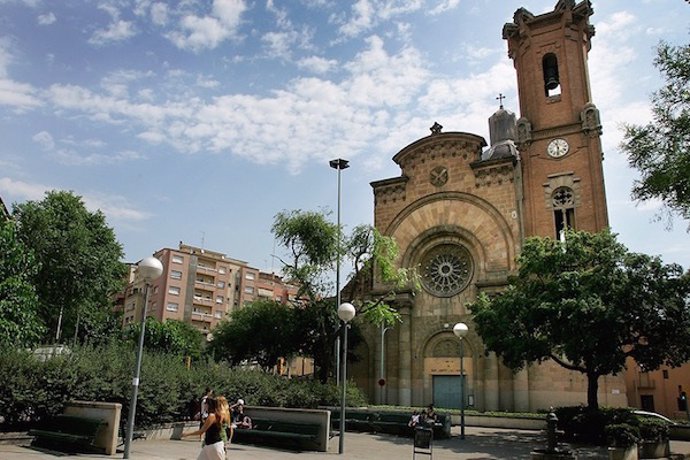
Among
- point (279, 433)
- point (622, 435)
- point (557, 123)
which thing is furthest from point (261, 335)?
point (622, 435)

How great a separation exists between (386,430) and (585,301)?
8.83 metres

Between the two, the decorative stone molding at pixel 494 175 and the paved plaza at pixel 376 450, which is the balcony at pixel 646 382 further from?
the paved plaza at pixel 376 450

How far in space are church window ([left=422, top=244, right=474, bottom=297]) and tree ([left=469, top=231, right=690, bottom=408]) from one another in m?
11.3

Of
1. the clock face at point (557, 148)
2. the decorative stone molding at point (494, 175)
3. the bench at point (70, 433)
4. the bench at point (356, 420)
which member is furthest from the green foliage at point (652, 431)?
the clock face at point (557, 148)

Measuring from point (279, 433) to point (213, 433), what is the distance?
7630mm

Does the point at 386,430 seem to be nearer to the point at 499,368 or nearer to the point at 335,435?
the point at 335,435

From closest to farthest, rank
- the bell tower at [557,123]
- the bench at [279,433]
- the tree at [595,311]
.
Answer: the bench at [279,433] → the tree at [595,311] → the bell tower at [557,123]

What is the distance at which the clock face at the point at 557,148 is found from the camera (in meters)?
31.0

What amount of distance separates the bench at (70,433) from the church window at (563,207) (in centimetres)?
2548

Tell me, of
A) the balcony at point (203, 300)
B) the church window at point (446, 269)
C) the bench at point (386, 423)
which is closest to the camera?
the bench at point (386, 423)

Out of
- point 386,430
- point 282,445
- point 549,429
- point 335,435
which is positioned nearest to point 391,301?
point 386,430

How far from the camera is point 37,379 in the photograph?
13.2 m

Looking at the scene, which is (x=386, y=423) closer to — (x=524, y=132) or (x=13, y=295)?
(x=13, y=295)

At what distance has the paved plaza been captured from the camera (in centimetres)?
1135
